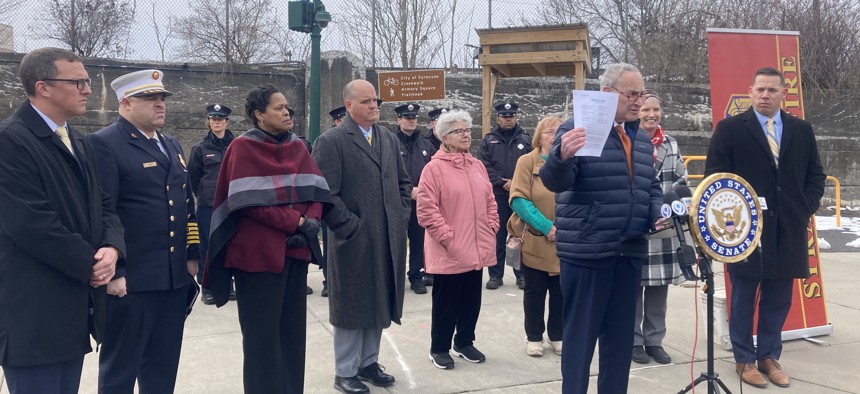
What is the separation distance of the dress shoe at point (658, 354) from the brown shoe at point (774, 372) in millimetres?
614

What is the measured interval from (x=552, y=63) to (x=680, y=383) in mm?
5785

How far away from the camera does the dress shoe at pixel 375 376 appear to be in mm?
4281

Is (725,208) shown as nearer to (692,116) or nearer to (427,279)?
(427,279)

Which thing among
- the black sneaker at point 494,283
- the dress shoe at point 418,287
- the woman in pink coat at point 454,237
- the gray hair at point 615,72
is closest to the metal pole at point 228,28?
the dress shoe at point 418,287

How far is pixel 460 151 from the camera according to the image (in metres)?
4.81

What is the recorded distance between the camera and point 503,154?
7.29 m

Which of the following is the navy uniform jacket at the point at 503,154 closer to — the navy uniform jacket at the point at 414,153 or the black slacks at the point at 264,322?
the navy uniform jacket at the point at 414,153

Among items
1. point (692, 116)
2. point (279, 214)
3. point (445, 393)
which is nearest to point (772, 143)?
point (445, 393)

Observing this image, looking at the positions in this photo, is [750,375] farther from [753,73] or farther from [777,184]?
[753,73]

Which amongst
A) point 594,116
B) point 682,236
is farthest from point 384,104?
point 682,236

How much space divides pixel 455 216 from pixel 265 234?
171 centimetres

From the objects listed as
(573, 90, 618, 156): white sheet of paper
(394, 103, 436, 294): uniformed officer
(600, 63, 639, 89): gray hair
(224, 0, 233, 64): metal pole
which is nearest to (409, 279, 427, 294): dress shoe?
(394, 103, 436, 294): uniformed officer

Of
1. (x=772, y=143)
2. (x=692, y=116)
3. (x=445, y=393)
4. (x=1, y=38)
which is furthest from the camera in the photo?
(x=692, y=116)

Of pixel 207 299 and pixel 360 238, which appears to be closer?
pixel 360 238
